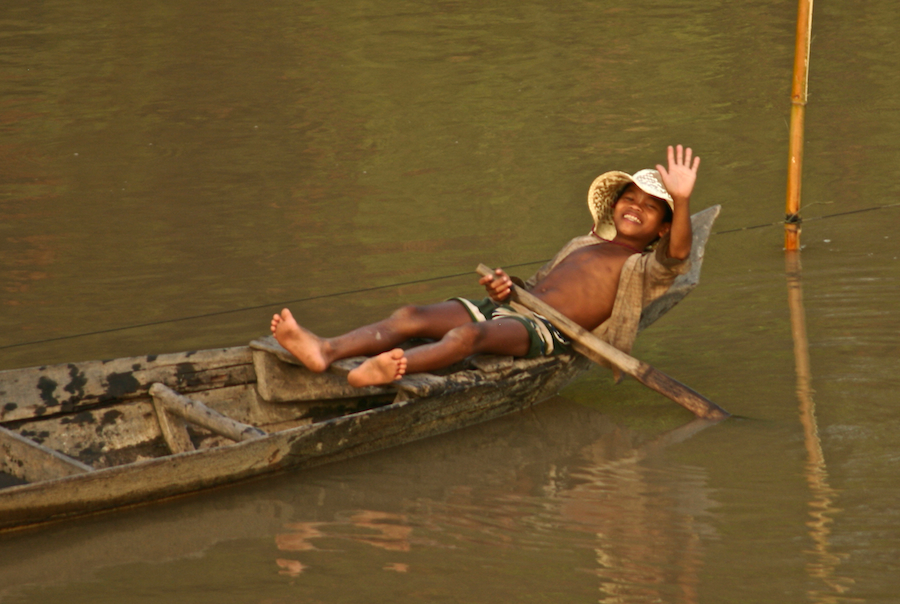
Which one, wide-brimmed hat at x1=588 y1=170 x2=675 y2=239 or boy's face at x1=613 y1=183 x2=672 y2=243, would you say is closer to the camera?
wide-brimmed hat at x1=588 y1=170 x2=675 y2=239

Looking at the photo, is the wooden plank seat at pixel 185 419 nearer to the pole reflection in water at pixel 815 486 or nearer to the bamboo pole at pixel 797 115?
the pole reflection in water at pixel 815 486

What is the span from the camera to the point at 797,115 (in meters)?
6.10

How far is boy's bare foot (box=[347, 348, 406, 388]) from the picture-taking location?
3.77 metres

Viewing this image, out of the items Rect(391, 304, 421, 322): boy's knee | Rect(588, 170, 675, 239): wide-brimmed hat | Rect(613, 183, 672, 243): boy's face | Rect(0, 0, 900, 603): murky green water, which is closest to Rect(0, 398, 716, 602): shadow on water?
Rect(0, 0, 900, 603): murky green water

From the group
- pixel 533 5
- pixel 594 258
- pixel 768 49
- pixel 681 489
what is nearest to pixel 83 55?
pixel 533 5

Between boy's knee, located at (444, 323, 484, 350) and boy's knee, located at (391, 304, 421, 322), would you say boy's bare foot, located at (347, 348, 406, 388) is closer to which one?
boy's knee, located at (444, 323, 484, 350)

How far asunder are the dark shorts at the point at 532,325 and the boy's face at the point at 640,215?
23.7 inches

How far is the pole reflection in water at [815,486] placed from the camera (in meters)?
2.96

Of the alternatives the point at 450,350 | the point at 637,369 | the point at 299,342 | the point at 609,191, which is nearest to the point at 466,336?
the point at 450,350

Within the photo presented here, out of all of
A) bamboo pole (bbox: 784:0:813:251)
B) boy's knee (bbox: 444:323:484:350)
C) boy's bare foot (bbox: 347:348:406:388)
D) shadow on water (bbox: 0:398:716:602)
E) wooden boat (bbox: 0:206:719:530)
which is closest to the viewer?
shadow on water (bbox: 0:398:716:602)

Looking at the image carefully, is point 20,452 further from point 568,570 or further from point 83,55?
point 83,55

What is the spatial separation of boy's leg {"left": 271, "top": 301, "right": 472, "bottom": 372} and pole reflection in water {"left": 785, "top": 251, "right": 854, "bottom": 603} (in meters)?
1.37

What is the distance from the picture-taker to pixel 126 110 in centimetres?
1084

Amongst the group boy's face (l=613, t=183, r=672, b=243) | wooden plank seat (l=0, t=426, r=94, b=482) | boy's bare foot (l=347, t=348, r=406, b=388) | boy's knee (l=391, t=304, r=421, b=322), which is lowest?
wooden plank seat (l=0, t=426, r=94, b=482)
